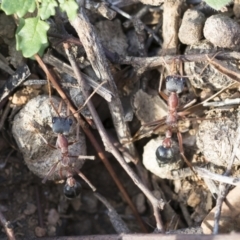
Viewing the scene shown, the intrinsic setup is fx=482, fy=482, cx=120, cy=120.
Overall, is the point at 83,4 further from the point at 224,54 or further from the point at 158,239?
the point at 158,239

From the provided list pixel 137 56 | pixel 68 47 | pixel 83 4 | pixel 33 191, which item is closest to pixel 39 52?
pixel 68 47

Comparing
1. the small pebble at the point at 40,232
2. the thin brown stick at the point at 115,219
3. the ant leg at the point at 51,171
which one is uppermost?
the ant leg at the point at 51,171

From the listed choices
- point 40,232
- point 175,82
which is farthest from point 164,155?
point 40,232

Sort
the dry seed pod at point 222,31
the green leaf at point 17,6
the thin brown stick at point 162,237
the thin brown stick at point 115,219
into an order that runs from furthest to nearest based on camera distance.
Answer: the thin brown stick at point 115,219 < the dry seed pod at point 222,31 < the green leaf at point 17,6 < the thin brown stick at point 162,237

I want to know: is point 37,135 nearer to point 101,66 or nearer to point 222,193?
point 101,66

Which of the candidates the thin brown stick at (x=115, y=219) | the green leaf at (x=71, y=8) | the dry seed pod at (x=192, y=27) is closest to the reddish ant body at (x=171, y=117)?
the dry seed pod at (x=192, y=27)

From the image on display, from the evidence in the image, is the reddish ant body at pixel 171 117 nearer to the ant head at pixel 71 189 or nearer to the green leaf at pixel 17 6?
the ant head at pixel 71 189

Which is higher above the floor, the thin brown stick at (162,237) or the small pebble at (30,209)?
the small pebble at (30,209)

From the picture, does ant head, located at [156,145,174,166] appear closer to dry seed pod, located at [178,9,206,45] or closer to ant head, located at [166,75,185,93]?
ant head, located at [166,75,185,93]
